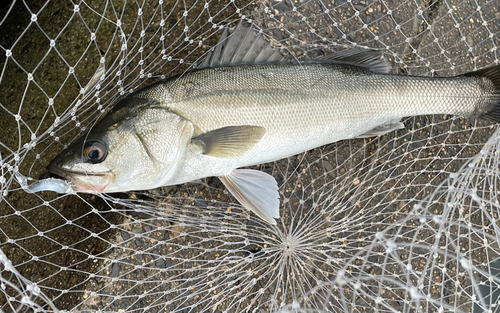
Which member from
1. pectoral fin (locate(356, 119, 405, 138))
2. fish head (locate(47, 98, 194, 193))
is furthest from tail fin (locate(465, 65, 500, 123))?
fish head (locate(47, 98, 194, 193))

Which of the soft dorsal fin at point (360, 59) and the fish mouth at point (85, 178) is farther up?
the soft dorsal fin at point (360, 59)

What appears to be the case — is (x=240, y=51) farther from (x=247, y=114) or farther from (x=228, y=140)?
(x=228, y=140)

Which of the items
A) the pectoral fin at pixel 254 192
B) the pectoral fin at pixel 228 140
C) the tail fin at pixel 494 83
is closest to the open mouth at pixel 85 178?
the pectoral fin at pixel 228 140

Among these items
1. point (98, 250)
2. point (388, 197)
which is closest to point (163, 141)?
→ point (98, 250)

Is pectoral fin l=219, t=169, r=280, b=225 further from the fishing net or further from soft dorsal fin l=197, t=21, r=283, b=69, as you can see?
soft dorsal fin l=197, t=21, r=283, b=69

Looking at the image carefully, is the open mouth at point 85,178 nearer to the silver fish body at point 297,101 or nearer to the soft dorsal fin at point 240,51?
the silver fish body at point 297,101

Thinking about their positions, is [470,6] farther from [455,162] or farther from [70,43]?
[70,43]

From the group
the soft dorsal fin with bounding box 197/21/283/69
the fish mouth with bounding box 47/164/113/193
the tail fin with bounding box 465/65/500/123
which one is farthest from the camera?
the tail fin with bounding box 465/65/500/123
